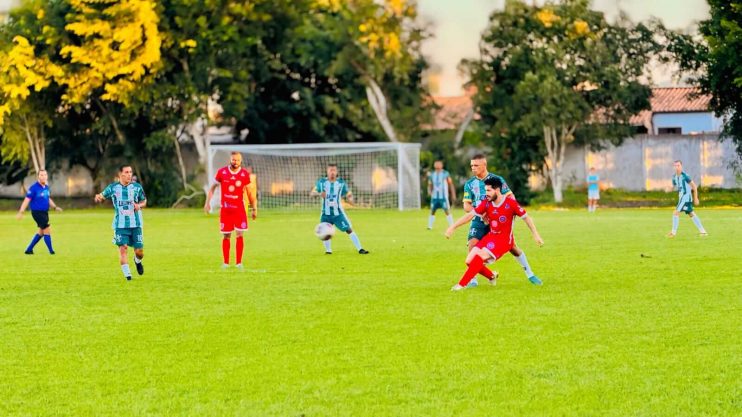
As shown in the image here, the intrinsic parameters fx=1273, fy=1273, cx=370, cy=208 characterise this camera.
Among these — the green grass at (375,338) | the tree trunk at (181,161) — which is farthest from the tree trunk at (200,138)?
the green grass at (375,338)

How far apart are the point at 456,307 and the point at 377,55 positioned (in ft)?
145

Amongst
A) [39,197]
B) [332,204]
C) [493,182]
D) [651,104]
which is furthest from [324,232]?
[651,104]

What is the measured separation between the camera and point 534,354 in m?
11.2

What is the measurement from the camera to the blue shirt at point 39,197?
27.6 m

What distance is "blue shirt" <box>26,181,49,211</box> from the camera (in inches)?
1086

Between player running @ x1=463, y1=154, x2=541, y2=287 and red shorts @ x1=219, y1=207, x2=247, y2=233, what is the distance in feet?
16.6

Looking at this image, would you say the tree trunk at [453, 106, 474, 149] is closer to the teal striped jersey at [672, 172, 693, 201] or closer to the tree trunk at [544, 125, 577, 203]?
the tree trunk at [544, 125, 577, 203]

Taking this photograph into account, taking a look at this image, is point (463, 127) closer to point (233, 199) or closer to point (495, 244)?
point (233, 199)

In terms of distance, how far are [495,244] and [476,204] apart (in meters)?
1.49

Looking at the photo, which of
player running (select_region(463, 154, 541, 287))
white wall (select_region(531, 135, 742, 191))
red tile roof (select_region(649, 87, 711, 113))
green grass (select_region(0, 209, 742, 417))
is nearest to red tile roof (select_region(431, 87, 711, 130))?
red tile roof (select_region(649, 87, 711, 113))

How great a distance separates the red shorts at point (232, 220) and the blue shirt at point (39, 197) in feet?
24.5

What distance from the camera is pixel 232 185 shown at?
21.5 meters

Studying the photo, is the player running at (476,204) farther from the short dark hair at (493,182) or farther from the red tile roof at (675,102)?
the red tile roof at (675,102)

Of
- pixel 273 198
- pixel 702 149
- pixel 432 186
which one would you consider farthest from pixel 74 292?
pixel 702 149
